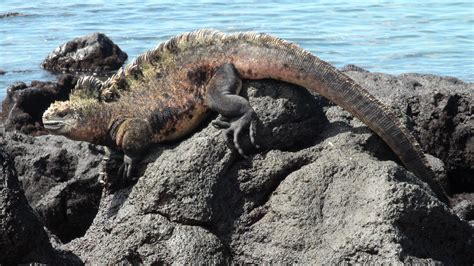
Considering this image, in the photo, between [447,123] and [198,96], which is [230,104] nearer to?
[198,96]

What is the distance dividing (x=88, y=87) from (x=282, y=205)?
1.61 metres

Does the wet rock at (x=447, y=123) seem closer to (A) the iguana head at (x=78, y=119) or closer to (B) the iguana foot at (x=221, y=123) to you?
(B) the iguana foot at (x=221, y=123)

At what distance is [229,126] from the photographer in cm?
540

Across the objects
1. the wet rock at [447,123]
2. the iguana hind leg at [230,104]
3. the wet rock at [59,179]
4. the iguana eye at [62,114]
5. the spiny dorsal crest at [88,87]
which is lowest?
the wet rock at [59,179]

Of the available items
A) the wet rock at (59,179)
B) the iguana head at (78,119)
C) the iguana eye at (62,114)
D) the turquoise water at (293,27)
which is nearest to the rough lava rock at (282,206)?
the iguana head at (78,119)

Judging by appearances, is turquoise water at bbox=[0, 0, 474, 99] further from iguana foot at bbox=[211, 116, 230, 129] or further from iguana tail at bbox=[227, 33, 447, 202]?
iguana foot at bbox=[211, 116, 230, 129]

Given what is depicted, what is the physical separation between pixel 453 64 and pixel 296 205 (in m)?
9.74

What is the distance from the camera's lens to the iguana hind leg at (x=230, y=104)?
17.6 feet

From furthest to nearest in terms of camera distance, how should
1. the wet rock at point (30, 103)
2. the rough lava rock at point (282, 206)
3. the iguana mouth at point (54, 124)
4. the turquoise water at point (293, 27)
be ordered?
1. the turquoise water at point (293, 27)
2. the wet rock at point (30, 103)
3. the iguana mouth at point (54, 124)
4. the rough lava rock at point (282, 206)

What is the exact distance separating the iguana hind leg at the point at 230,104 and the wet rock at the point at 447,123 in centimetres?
142

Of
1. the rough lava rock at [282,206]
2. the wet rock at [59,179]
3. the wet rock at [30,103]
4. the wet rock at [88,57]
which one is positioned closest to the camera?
the rough lava rock at [282,206]

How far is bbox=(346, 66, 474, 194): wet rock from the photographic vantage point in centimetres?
694

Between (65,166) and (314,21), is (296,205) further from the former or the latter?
(314,21)

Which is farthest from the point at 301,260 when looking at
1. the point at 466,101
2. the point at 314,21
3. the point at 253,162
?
the point at 314,21
